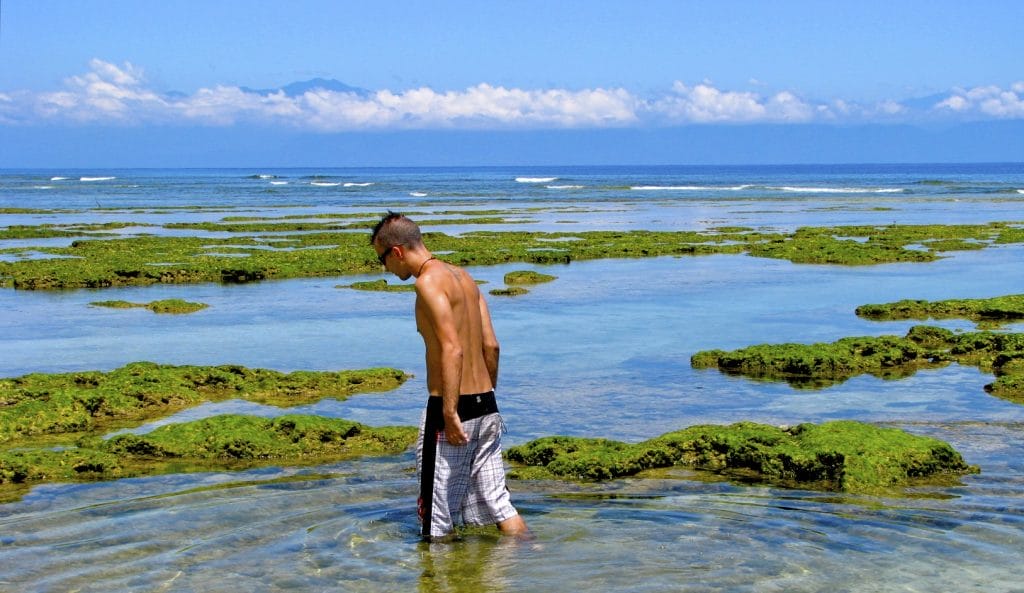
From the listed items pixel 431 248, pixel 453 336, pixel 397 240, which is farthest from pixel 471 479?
pixel 431 248

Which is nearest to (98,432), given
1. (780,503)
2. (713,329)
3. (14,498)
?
(14,498)

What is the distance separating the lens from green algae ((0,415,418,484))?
948 centimetres

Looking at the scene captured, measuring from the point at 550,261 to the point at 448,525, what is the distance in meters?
23.6

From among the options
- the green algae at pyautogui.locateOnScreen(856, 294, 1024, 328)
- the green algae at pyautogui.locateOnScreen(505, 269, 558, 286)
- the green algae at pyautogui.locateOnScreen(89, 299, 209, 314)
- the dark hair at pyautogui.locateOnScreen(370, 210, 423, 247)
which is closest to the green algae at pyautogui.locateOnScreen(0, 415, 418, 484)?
the dark hair at pyautogui.locateOnScreen(370, 210, 423, 247)

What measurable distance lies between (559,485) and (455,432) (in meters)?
2.27

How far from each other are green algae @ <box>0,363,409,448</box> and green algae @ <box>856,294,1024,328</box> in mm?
9097

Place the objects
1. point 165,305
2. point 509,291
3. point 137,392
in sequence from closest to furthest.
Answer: point 137,392, point 165,305, point 509,291

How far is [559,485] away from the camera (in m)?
9.05

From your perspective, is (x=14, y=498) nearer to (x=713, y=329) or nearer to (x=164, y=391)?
(x=164, y=391)

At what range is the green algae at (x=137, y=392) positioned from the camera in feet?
36.2

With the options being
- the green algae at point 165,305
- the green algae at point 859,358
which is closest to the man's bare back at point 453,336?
the green algae at point 859,358

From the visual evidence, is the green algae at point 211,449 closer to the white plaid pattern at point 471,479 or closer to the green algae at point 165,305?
the white plaid pattern at point 471,479

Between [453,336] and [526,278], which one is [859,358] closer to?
[453,336]

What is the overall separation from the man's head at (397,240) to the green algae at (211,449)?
11.3ft
